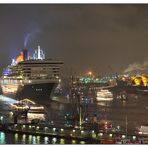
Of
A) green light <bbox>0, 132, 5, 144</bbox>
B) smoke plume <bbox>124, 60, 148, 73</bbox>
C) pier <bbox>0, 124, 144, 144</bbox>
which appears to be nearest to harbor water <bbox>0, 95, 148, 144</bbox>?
green light <bbox>0, 132, 5, 144</bbox>

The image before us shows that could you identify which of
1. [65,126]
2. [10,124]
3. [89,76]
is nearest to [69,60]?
[89,76]

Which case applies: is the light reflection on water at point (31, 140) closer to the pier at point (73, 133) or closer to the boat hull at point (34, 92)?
the pier at point (73, 133)

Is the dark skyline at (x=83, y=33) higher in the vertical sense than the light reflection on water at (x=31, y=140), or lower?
higher

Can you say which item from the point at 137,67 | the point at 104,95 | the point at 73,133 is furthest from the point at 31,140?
the point at 137,67

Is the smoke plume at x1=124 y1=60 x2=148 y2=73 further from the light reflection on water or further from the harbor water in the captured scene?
the light reflection on water

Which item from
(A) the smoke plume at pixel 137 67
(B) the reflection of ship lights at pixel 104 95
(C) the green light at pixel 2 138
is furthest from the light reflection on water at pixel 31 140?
(A) the smoke plume at pixel 137 67

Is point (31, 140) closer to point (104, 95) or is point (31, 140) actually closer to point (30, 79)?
point (30, 79)

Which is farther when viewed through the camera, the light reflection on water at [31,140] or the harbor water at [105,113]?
the harbor water at [105,113]
